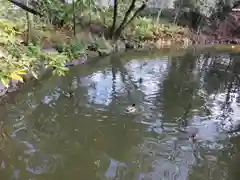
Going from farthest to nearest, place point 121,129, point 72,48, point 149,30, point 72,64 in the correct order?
point 149,30 → point 72,48 → point 72,64 → point 121,129

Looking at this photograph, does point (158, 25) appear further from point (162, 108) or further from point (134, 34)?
point (162, 108)

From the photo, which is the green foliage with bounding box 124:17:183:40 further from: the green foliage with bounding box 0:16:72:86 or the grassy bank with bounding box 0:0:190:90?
the green foliage with bounding box 0:16:72:86

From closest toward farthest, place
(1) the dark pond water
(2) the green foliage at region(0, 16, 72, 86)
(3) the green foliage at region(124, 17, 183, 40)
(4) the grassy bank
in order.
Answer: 1. (2) the green foliage at region(0, 16, 72, 86)
2. (1) the dark pond water
3. (4) the grassy bank
4. (3) the green foliage at region(124, 17, 183, 40)

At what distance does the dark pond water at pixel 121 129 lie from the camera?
4492 millimetres

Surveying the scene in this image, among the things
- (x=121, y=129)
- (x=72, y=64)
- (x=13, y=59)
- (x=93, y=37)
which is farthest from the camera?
(x=93, y=37)

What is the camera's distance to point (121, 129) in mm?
5789

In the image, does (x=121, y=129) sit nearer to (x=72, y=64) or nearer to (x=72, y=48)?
(x=72, y=64)

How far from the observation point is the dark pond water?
4492 millimetres

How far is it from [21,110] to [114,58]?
6.87 metres

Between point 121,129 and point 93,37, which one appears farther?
point 93,37

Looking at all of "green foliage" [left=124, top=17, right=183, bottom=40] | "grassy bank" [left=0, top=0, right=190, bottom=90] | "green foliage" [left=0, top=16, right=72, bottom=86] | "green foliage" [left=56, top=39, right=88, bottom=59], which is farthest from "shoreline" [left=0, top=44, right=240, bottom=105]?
"green foliage" [left=0, top=16, right=72, bottom=86]

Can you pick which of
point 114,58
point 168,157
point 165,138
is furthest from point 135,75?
point 168,157

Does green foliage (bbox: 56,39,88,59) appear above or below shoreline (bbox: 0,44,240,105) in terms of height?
above

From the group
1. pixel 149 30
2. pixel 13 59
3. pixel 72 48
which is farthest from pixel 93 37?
pixel 13 59
